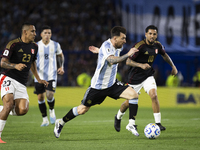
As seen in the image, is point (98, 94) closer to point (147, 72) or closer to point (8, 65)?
point (8, 65)

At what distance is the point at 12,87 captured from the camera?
6.41m

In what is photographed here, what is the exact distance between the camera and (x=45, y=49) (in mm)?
9516

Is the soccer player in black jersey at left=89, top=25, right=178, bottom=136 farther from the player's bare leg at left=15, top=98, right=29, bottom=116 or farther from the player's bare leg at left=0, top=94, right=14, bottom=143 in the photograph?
the player's bare leg at left=0, top=94, right=14, bottom=143

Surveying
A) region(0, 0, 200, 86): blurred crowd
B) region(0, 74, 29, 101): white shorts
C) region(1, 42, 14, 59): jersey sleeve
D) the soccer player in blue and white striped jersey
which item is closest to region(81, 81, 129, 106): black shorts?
region(0, 74, 29, 101): white shorts

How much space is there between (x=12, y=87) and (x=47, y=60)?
3.18m

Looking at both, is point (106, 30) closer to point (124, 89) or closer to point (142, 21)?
point (142, 21)

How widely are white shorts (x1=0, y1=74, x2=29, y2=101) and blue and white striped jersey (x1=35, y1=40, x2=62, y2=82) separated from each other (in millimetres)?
2816

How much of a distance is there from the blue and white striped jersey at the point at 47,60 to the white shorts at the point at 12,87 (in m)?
2.82

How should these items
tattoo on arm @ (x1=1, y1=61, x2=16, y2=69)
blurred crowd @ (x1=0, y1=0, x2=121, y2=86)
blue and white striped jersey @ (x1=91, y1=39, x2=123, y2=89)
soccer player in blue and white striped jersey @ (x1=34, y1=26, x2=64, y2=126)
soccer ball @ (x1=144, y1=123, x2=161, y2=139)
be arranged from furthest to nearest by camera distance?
blurred crowd @ (x1=0, y1=0, x2=121, y2=86) < soccer player in blue and white striped jersey @ (x1=34, y1=26, x2=64, y2=126) < blue and white striped jersey @ (x1=91, y1=39, x2=123, y2=89) < soccer ball @ (x1=144, y1=123, x2=161, y2=139) < tattoo on arm @ (x1=1, y1=61, x2=16, y2=69)

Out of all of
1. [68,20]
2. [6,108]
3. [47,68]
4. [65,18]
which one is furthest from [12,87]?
[65,18]

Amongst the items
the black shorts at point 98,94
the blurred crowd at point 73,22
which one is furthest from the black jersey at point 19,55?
the blurred crowd at point 73,22

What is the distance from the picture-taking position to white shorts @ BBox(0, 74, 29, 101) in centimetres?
636

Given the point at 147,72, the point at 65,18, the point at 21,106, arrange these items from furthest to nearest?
the point at 65,18
the point at 147,72
the point at 21,106

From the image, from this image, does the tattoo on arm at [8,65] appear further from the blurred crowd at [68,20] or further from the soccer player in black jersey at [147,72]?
the blurred crowd at [68,20]
